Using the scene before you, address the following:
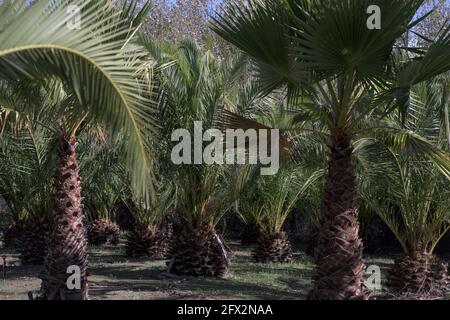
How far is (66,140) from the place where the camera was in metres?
7.44

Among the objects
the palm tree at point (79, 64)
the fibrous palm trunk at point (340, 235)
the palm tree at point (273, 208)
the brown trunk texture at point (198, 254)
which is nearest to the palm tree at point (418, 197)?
the fibrous palm trunk at point (340, 235)

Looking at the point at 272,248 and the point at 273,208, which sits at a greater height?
the point at 273,208

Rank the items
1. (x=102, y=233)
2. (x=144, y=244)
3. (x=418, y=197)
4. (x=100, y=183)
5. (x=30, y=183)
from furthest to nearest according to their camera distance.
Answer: (x=102, y=233) → (x=100, y=183) → (x=144, y=244) → (x=30, y=183) → (x=418, y=197)

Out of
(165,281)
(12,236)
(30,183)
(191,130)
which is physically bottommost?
(165,281)

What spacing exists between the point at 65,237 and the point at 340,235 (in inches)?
127

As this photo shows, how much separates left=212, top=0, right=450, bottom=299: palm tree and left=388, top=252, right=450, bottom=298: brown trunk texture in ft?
8.27

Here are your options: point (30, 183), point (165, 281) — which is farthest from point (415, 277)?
point (30, 183)

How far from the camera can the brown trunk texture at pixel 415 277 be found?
8.49 meters

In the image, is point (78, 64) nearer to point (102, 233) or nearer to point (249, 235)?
point (102, 233)

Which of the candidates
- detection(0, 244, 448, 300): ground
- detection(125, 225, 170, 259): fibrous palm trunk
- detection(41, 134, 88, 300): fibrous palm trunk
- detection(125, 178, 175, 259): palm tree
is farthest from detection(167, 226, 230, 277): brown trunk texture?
detection(125, 225, 170, 259): fibrous palm trunk

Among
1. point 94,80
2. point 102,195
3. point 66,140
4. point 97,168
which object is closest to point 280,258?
point 97,168

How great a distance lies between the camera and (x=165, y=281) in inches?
372

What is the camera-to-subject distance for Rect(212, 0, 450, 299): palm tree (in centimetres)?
542
